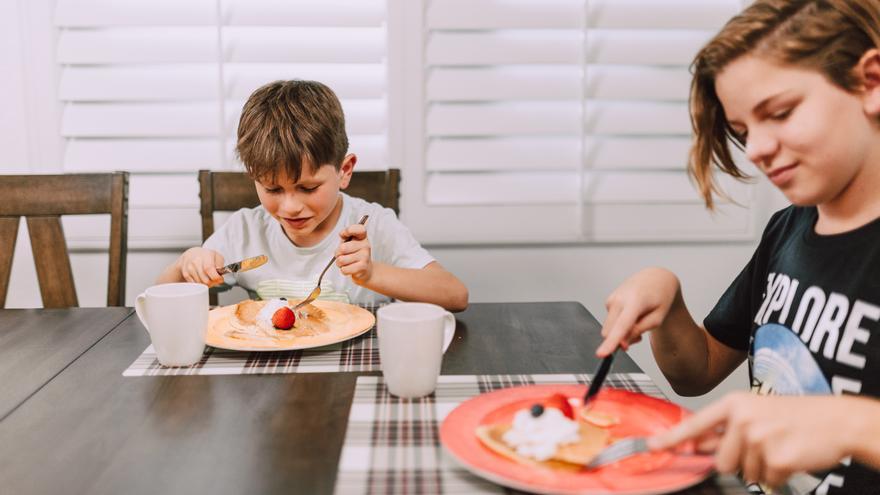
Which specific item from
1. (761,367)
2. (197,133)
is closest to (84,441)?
(761,367)

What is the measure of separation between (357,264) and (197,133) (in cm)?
79

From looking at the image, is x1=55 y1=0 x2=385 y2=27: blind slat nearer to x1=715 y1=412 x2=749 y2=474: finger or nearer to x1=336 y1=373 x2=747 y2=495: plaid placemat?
x1=336 y1=373 x2=747 y2=495: plaid placemat

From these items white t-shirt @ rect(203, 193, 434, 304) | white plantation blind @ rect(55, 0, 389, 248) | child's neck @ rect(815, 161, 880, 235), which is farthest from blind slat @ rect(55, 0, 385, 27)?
child's neck @ rect(815, 161, 880, 235)

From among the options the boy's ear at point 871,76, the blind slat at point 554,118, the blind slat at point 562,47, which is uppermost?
the blind slat at point 562,47

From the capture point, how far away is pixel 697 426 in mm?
583

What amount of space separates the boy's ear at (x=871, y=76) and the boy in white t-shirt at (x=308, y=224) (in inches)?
26.9

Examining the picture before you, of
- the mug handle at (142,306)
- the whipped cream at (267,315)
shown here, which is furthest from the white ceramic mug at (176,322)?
the whipped cream at (267,315)

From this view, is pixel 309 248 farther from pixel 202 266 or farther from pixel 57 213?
pixel 57 213

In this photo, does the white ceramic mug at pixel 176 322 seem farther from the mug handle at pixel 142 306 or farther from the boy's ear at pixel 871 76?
the boy's ear at pixel 871 76

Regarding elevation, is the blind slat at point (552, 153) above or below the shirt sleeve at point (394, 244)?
above

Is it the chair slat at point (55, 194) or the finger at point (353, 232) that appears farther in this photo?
the chair slat at point (55, 194)

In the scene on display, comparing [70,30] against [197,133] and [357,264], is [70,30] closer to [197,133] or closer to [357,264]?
[197,133]

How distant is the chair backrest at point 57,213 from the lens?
148 cm

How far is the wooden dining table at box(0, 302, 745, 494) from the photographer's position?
0.65 meters
